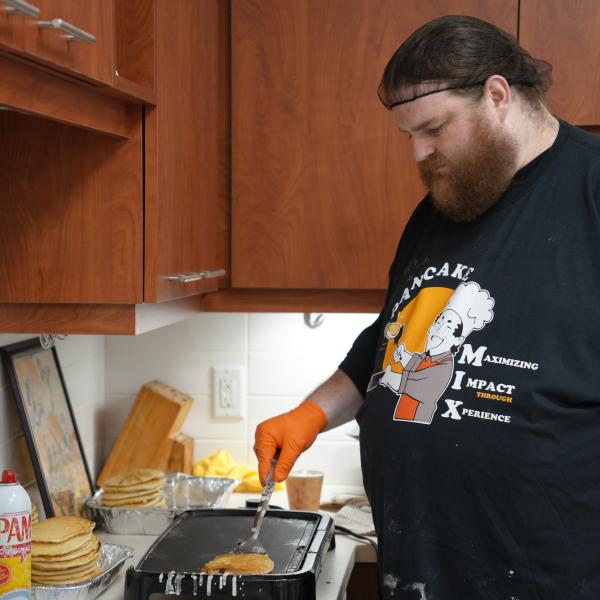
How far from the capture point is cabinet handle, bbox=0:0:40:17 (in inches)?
36.3

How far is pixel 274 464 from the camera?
164cm

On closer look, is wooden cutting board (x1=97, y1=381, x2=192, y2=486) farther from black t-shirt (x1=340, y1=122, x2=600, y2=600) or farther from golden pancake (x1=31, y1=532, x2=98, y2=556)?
black t-shirt (x1=340, y1=122, x2=600, y2=600)

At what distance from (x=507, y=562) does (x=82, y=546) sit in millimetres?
661

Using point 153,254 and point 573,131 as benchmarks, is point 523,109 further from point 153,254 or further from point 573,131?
point 153,254

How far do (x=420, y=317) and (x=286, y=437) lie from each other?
1.20ft

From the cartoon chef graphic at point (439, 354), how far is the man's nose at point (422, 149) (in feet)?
0.66

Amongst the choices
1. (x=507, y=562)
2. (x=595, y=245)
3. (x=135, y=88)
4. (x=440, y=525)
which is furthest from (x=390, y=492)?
(x=135, y=88)

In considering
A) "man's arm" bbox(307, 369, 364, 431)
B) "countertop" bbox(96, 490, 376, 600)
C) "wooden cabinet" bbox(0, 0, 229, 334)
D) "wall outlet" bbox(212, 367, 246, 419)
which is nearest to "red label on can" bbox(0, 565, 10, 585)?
"countertop" bbox(96, 490, 376, 600)

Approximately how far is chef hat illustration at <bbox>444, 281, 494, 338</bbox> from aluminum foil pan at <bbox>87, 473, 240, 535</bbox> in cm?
73

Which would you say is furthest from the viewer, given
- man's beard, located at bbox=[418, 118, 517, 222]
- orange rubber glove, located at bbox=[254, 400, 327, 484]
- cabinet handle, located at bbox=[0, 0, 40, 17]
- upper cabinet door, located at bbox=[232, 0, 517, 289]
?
upper cabinet door, located at bbox=[232, 0, 517, 289]

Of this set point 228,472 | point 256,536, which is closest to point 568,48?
point 256,536

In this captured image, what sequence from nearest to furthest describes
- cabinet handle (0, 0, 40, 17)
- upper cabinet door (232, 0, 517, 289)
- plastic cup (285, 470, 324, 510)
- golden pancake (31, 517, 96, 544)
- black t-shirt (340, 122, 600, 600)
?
cabinet handle (0, 0, 40, 17), black t-shirt (340, 122, 600, 600), golden pancake (31, 517, 96, 544), upper cabinet door (232, 0, 517, 289), plastic cup (285, 470, 324, 510)

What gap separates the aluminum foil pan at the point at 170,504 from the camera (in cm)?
187

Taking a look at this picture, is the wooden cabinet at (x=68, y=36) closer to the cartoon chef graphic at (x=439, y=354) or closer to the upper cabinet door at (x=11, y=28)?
the upper cabinet door at (x=11, y=28)
